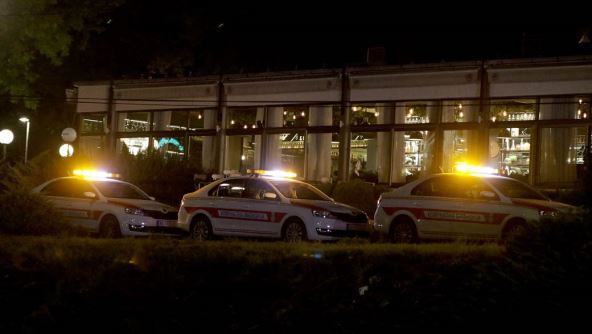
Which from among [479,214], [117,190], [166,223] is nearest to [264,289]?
[479,214]

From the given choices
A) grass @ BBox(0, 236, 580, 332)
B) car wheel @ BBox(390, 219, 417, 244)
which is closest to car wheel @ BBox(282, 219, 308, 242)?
car wheel @ BBox(390, 219, 417, 244)

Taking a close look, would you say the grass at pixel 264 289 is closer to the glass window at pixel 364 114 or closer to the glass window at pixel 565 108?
the glass window at pixel 565 108

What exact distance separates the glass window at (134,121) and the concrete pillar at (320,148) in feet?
26.8

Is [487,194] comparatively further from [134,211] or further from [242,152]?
[242,152]

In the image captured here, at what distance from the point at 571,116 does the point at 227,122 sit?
12937mm

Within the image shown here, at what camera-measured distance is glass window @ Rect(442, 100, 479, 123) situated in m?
26.3

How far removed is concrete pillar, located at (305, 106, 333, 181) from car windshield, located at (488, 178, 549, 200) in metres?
13.5

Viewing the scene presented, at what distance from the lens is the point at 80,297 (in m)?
9.02

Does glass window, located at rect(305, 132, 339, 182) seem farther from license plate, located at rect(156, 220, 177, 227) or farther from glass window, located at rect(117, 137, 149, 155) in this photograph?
license plate, located at rect(156, 220, 177, 227)

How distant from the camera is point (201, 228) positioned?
18906 millimetres

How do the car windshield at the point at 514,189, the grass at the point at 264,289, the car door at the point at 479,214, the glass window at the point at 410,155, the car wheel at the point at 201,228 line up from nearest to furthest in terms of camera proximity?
1. the grass at the point at 264,289
2. the car door at the point at 479,214
3. the car windshield at the point at 514,189
4. the car wheel at the point at 201,228
5. the glass window at the point at 410,155

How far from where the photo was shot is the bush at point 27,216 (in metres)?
12.9

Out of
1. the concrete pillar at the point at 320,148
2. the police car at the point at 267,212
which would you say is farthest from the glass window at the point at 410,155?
the police car at the point at 267,212

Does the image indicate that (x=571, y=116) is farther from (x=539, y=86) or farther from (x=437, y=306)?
(x=437, y=306)
